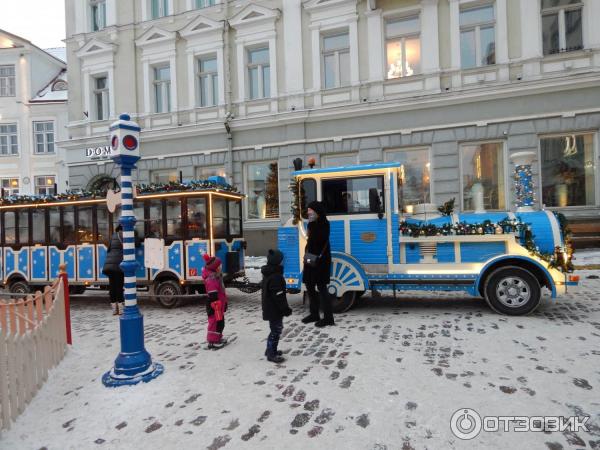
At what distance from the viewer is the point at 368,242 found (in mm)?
7016

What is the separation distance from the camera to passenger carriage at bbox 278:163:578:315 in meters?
6.47

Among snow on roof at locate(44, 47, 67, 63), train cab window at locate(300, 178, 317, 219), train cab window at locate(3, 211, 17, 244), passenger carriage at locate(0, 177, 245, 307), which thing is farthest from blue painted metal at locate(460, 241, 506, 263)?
snow on roof at locate(44, 47, 67, 63)

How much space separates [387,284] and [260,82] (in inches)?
477

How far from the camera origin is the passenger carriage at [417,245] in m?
6.47

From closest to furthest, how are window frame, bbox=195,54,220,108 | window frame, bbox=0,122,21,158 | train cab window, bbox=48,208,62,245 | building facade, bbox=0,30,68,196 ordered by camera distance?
train cab window, bbox=48,208,62,245 < window frame, bbox=195,54,220,108 < building facade, bbox=0,30,68,196 < window frame, bbox=0,122,21,158

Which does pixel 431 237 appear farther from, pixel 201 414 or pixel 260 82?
pixel 260 82

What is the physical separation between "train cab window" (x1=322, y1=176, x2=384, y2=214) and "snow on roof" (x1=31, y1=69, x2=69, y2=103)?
945 inches

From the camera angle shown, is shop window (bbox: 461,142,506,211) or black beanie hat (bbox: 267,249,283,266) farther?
shop window (bbox: 461,142,506,211)

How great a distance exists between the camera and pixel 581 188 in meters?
13.0

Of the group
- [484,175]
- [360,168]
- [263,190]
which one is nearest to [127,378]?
[360,168]

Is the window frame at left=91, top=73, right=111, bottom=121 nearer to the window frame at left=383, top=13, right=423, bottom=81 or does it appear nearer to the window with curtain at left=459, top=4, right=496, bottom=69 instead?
the window frame at left=383, top=13, right=423, bottom=81

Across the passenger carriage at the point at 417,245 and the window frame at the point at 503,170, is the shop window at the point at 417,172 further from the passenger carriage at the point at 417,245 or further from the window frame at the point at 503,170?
the passenger carriage at the point at 417,245

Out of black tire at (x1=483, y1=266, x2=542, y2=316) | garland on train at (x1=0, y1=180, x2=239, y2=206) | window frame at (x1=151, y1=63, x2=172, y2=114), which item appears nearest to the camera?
black tire at (x1=483, y1=266, x2=542, y2=316)

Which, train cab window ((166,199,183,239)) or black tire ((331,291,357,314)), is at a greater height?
train cab window ((166,199,183,239))
